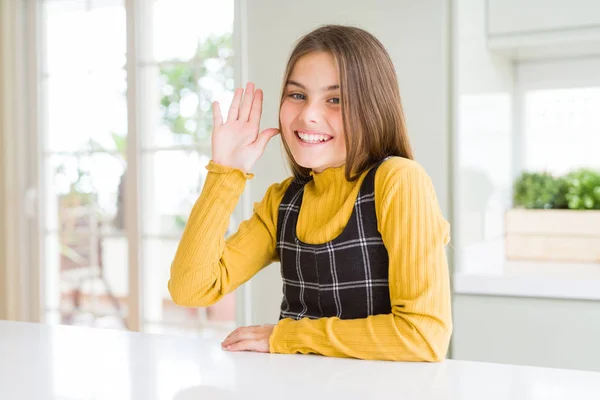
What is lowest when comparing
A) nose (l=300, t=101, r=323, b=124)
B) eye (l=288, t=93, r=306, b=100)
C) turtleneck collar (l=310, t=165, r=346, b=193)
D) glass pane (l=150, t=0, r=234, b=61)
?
turtleneck collar (l=310, t=165, r=346, b=193)

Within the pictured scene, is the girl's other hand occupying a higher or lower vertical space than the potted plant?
lower

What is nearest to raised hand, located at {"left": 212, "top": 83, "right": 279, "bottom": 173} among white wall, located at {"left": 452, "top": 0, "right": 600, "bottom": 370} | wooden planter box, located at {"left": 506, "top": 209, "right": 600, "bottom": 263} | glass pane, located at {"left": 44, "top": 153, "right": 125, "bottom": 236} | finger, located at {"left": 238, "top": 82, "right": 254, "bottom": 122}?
finger, located at {"left": 238, "top": 82, "right": 254, "bottom": 122}

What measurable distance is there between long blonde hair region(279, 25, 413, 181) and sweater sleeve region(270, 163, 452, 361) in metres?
0.09

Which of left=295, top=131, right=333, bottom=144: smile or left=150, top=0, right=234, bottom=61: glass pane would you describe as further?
left=150, top=0, right=234, bottom=61: glass pane

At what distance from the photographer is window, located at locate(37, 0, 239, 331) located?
2881 millimetres

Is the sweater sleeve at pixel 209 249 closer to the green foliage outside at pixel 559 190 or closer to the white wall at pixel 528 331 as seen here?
the white wall at pixel 528 331

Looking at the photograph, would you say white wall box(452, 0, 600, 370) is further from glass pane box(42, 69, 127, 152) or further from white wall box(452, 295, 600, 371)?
glass pane box(42, 69, 127, 152)

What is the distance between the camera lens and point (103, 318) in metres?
3.27

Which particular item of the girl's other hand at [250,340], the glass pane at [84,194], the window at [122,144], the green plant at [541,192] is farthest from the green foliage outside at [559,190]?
the glass pane at [84,194]

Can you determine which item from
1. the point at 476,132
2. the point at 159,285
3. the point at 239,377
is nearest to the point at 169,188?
the point at 159,285

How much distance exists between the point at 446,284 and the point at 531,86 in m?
1.74

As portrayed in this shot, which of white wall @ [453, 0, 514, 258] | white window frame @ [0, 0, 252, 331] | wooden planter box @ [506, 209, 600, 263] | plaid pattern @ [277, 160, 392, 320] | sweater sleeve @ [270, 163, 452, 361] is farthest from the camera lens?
white window frame @ [0, 0, 252, 331]

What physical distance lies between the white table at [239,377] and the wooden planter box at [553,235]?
1483 mm

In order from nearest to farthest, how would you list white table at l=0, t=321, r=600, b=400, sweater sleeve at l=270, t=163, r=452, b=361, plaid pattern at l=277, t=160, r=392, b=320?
white table at l=0, t=321, r=600, b=400
sweater sleeve at l=270, t=163, r=452, b=361
plaid pattern at l=277, t=160, r=392, b=320
